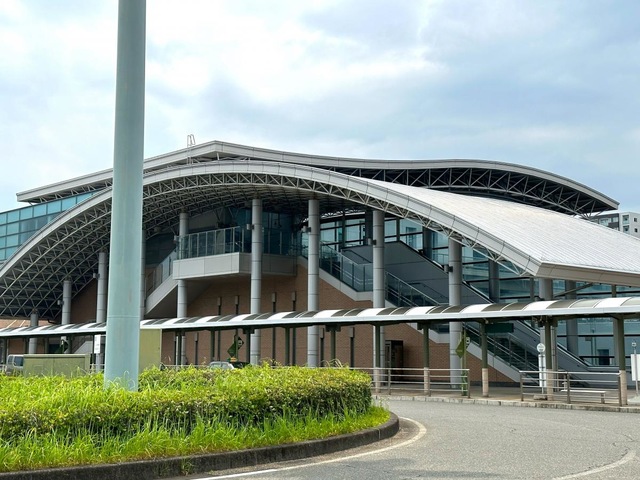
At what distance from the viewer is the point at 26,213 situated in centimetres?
5931

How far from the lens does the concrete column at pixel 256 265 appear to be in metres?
42.3

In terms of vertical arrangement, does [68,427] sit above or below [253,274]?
below

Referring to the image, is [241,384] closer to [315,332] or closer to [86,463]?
[86,463]

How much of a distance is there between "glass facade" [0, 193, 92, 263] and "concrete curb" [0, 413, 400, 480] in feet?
157

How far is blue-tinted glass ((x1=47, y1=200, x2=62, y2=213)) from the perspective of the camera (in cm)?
5712

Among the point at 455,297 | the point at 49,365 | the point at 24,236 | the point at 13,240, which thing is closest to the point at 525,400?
the point at 455,297

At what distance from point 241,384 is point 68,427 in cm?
323

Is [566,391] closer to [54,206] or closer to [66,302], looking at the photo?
[66,302]

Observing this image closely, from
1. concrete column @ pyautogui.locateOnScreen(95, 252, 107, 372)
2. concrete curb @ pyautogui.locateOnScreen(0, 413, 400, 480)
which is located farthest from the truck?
concrete column @ pyautogui.locateOnScreen(95, 252, 107, 372)

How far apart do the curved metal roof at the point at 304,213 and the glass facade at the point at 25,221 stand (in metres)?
4.56

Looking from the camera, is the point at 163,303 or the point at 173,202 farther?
the point at 163,303

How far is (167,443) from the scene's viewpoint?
32.1 ft

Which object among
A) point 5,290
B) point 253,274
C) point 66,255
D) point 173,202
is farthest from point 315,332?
point 5,290

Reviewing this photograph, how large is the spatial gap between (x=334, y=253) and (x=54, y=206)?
955 inches
